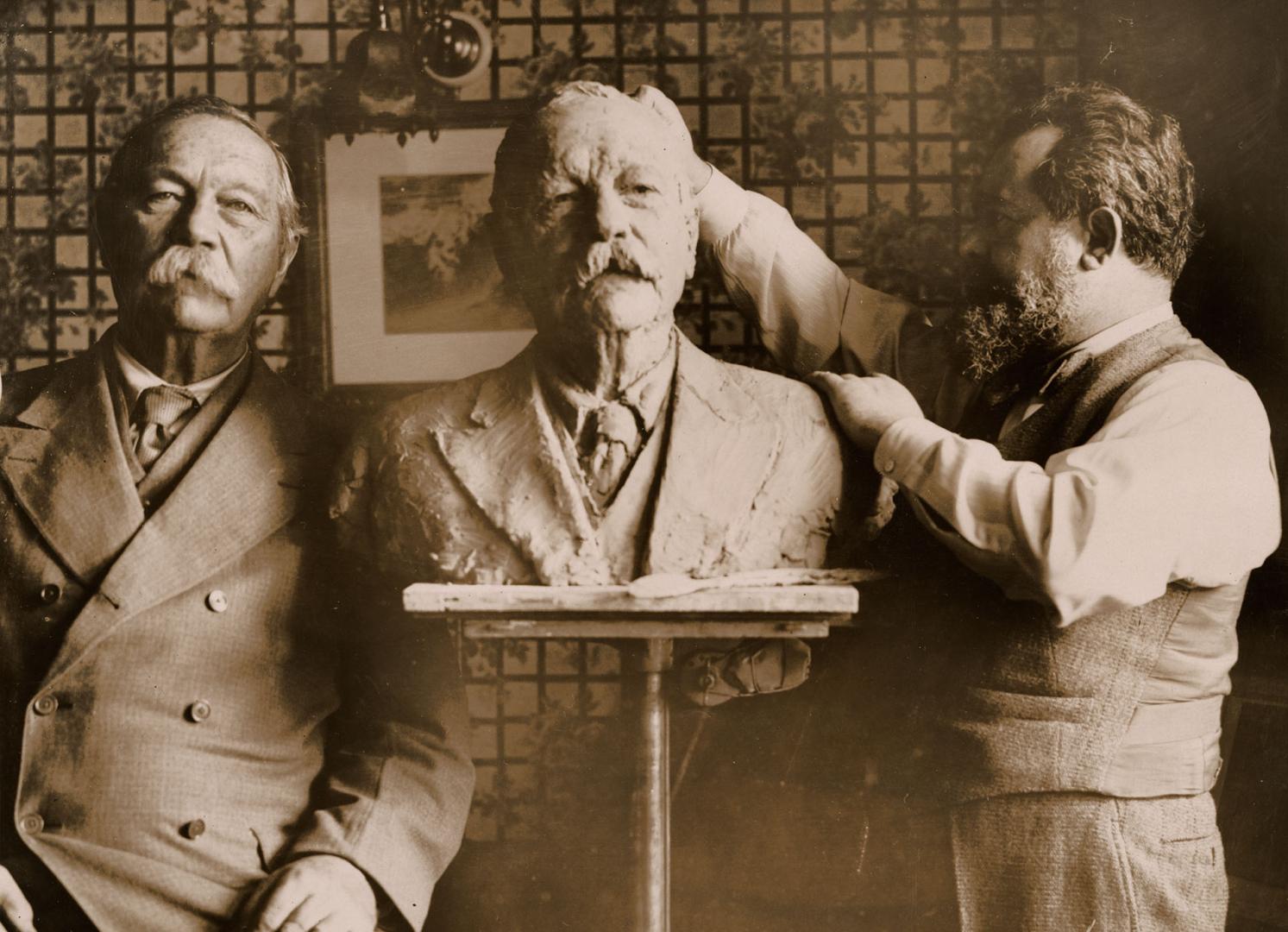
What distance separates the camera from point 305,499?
1.75 metres

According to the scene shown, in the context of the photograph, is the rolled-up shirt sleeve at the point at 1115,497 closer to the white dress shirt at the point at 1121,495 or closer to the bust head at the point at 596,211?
the white dress shirt at the point at 1121,495

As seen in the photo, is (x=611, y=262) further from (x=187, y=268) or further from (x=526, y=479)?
(x=187, y=268)

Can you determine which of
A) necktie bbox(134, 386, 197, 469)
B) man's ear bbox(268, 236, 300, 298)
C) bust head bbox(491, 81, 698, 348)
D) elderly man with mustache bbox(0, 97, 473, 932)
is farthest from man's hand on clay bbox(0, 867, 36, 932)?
bust head bbox(491, 81, 698, 348)

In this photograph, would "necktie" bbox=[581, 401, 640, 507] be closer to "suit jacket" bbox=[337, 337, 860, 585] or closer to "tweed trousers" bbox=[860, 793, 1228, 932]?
"suit jacket" bbox=[337, 337, 860, 585]

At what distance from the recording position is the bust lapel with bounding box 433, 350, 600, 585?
1.55 metres

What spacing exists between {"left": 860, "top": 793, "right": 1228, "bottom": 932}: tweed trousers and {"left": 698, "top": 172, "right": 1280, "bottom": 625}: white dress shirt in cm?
24

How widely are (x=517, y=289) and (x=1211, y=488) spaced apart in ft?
2.60

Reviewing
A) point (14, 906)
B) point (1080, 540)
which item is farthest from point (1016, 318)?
point (14, 906)

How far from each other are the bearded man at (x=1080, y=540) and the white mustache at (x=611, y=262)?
0.20 m

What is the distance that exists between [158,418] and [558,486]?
532 mm

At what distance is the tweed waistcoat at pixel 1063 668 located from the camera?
5.20 ft

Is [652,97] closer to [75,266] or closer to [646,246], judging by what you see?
[646,246]

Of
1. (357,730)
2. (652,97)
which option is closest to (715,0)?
(652,97)

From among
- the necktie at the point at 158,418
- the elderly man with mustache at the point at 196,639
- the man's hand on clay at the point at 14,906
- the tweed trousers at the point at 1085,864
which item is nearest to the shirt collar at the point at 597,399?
the elderly man with mustache at the point at 196,639
